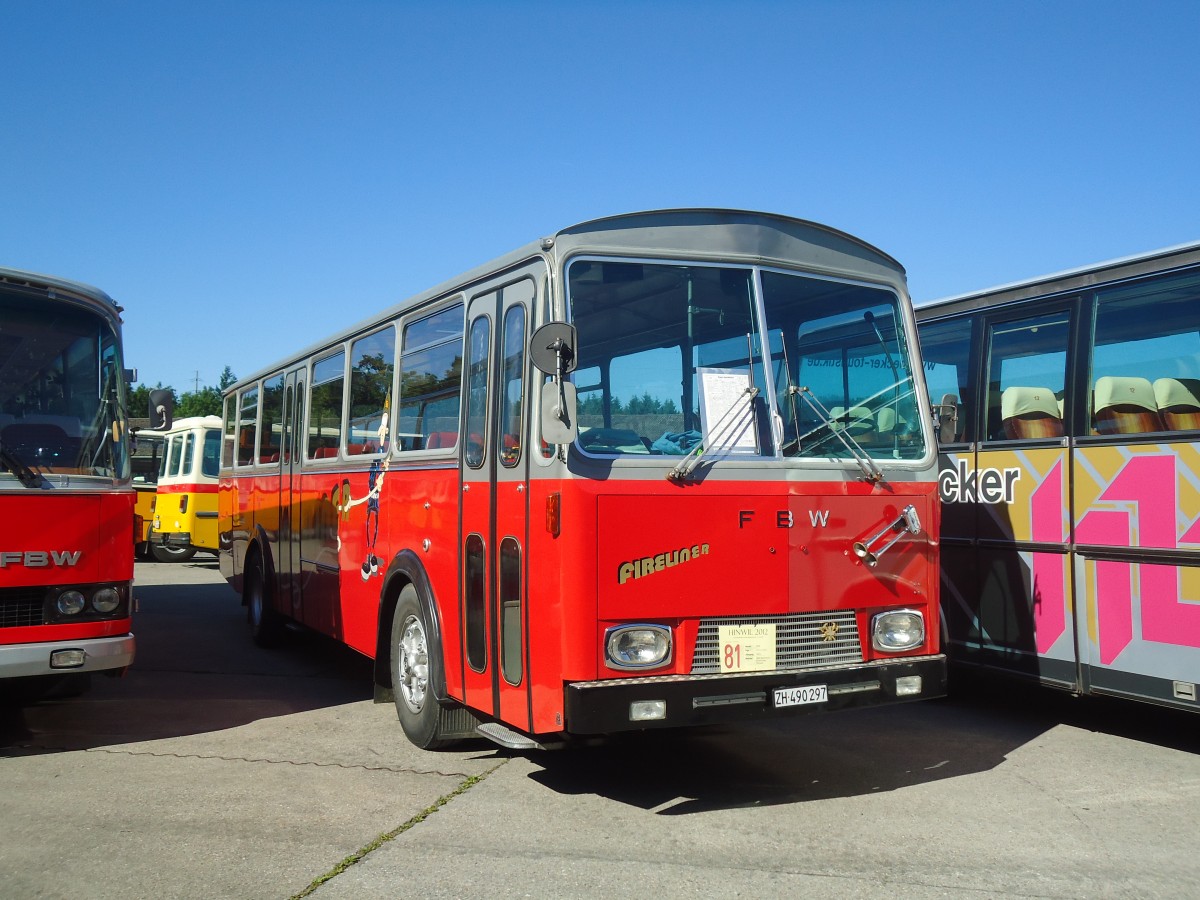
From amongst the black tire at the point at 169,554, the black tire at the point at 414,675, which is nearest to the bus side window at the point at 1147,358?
the black tire at the point at 414,675

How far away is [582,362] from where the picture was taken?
5773mm

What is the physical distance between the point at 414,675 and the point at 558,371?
2795 millimetres

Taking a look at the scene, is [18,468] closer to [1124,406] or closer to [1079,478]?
[1079,478]

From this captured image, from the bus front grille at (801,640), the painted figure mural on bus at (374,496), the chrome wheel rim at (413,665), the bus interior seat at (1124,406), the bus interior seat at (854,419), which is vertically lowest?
the chrome wheel rim at (413,665)

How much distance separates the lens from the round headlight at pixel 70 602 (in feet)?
22.9

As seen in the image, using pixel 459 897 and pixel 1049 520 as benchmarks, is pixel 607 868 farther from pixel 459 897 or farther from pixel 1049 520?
pixel 1049 520

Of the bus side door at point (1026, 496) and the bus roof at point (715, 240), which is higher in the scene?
the bus roof at point (715, 240)

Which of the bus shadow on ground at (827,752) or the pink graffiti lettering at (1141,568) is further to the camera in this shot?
the pink graffiti lettering at (1141,568)

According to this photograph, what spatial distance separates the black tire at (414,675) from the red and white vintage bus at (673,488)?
0.09 ft

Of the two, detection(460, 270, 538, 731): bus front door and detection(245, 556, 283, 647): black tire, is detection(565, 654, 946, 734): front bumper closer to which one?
detection(460, 270, 538, 731): bus front door

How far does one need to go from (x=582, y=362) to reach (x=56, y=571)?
11.9 ft

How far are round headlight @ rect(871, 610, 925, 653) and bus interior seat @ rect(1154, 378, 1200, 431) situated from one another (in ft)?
7.48

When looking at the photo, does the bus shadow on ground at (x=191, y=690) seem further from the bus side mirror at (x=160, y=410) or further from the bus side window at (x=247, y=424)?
the bus side mirror at (x=160, y=410)

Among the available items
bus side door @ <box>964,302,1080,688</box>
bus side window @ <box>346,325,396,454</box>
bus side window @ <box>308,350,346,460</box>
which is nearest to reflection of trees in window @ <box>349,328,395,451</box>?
bus side window @ <box>346,325,396,454</box>
